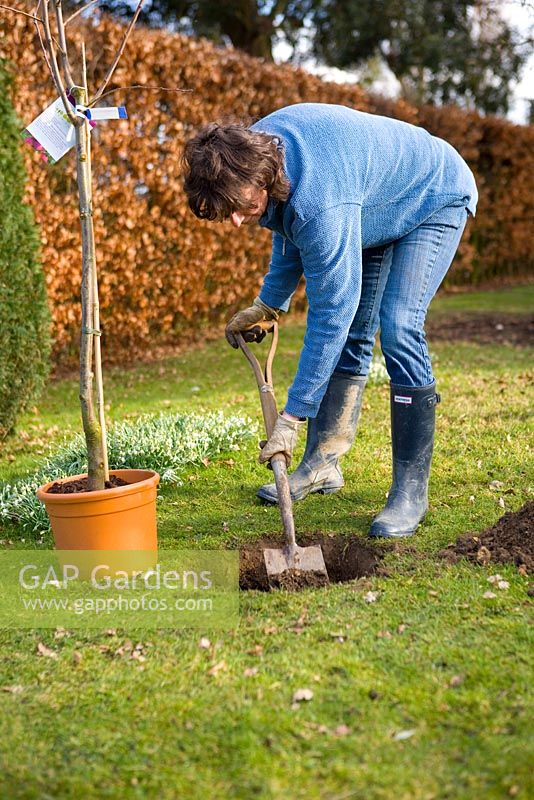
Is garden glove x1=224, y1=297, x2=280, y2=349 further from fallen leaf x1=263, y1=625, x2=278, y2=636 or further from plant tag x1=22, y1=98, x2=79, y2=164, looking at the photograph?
fallen leaf x1=263, y1=625, x2=278, y2=636

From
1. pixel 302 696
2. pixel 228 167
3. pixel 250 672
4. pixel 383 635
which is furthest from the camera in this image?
pixel 228 167

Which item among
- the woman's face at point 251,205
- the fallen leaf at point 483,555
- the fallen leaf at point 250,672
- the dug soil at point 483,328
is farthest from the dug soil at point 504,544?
the dug soil at point 483,328

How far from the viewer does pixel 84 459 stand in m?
4.19

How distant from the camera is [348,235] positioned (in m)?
2.83

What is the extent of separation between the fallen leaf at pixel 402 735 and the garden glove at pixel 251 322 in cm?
183

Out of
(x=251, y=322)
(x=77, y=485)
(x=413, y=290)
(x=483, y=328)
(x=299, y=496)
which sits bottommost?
(x=483, y=328)

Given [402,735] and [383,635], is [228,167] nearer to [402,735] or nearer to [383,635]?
[383,635]

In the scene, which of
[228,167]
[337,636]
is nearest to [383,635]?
[337,636]

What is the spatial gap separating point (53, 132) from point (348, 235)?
3.78 feet

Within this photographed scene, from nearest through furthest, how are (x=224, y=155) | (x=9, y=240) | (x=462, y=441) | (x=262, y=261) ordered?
(x=224, y=155) → (x=462, y=441) → (x=9, y=240) → (x=262, y=261)

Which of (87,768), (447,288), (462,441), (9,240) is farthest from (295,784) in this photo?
(447,288)

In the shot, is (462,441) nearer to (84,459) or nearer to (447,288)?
(84,459)

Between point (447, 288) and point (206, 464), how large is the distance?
9.78 metres

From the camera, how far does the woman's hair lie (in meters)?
2.66
